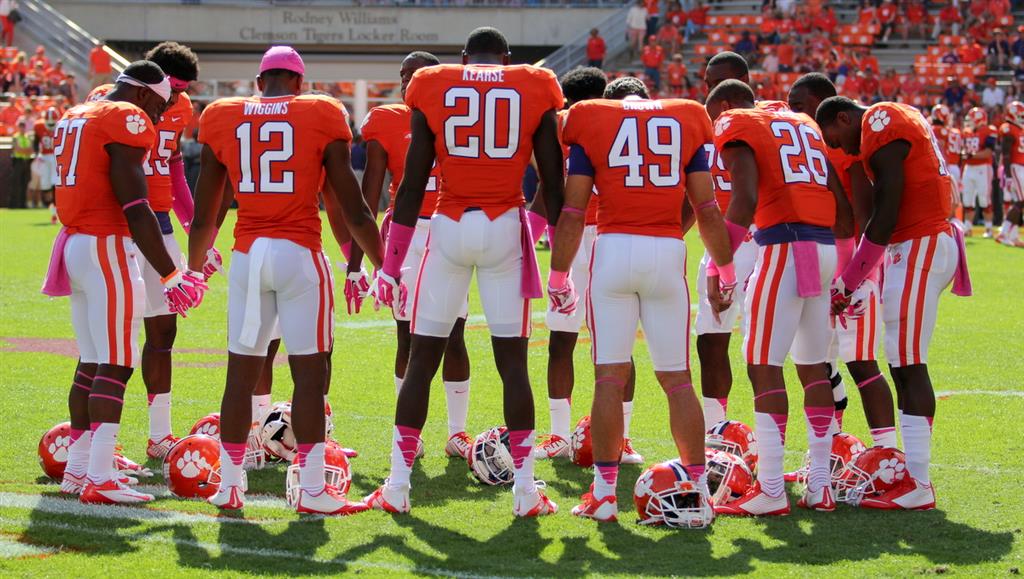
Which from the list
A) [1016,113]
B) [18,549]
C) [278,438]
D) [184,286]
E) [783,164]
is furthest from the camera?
[1016,113]

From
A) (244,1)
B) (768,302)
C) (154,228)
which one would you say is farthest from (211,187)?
(244,1)

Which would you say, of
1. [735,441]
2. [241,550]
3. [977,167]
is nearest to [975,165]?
[977,167]

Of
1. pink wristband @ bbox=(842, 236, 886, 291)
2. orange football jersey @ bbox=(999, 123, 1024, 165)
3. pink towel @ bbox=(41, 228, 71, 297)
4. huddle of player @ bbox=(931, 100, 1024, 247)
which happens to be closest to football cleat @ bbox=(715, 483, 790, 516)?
pink wristband @ bbox=(842, 236, 886, 291)

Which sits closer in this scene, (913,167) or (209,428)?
(913,167)

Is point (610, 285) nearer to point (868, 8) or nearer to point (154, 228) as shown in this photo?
point (154, 228)

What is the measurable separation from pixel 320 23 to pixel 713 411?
32390 mm

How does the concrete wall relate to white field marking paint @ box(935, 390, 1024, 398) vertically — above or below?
above

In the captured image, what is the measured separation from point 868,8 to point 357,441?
2840cm

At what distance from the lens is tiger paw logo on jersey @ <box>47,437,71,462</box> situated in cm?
721

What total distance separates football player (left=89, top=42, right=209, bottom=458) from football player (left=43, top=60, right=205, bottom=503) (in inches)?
33.9

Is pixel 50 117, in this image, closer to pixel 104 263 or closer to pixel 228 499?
pixel 104 263

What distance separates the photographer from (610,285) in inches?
254

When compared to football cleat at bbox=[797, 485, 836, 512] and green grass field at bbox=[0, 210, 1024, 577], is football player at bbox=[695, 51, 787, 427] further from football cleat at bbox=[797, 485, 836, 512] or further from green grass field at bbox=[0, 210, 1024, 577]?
football cleat at bbox=[797, 485, 836, 512]

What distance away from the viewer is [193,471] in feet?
22.7
